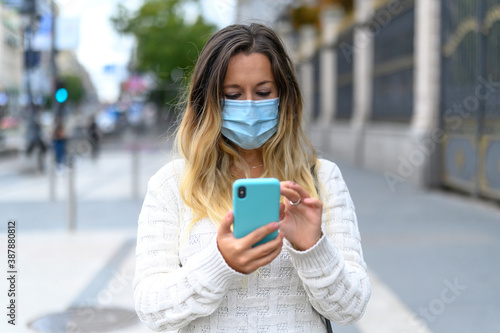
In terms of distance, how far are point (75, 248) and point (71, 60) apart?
4341 inches

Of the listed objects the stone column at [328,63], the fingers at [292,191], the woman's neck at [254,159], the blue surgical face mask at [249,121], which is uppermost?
the stone column at [328,63]

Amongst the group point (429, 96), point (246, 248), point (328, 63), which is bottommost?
point (246, 248)

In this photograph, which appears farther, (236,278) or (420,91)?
(420,91)

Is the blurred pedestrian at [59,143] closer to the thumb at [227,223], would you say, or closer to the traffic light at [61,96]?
the traffic light at [61,96]

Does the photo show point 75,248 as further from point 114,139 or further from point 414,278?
point 114,139

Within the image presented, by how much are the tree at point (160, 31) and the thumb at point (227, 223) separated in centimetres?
4475

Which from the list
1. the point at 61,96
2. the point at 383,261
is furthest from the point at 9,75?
the point at 383,261

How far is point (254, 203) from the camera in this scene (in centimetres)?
161

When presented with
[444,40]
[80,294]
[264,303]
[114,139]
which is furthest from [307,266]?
[114,139]

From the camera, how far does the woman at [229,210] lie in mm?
1789

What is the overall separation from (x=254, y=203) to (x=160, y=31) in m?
48.3

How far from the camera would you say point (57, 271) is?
6723 mm

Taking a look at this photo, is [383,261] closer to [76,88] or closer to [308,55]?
[308,55]

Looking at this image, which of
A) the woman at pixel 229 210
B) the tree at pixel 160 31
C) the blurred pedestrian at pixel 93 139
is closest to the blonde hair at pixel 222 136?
the woman at pixel 229 210
